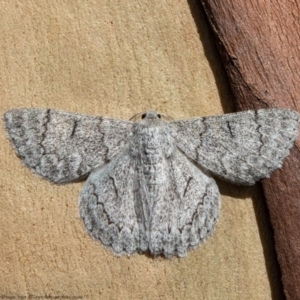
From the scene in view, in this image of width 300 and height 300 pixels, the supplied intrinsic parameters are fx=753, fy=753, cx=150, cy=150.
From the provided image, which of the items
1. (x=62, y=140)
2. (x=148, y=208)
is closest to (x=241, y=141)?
(x=148, y=208)

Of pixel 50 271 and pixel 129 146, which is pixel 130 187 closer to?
pixel 129 146

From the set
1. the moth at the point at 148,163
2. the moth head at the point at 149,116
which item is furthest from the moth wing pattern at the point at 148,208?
the moth head at the point at 149,116

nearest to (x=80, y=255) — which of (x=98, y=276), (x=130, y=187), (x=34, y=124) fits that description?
(x=98, y=276)

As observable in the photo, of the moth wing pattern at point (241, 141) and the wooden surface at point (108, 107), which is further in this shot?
the wooden surface at point (108, 107)

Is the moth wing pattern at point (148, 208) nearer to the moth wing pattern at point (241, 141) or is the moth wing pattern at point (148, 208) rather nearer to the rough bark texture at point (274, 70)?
the moth wing pattern at point (241, 141)

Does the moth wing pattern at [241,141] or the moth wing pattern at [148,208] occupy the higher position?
the moth wing pattern at [241,141]

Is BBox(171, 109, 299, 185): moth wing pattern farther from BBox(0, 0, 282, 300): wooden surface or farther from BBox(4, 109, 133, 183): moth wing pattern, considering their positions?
BBox(4, 109, 133, 183): moth wing pattern
